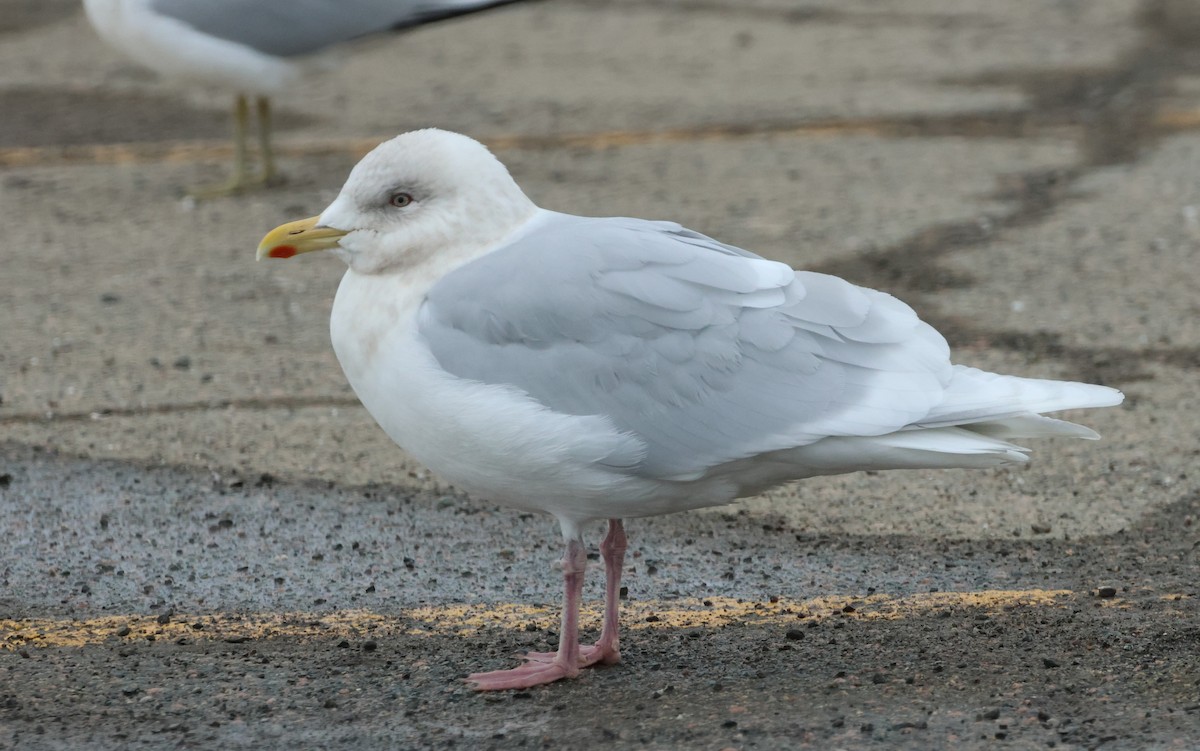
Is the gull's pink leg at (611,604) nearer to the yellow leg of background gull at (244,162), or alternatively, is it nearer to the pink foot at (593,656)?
the pink foot at (593,656)

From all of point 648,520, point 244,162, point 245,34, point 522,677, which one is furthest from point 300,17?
point 522,677

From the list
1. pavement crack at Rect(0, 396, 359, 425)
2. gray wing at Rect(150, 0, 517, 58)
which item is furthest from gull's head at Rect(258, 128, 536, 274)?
gray wing at Rect(150, 0, 517, 58)

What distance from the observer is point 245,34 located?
7.53 metres

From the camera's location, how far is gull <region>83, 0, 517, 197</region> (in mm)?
7438

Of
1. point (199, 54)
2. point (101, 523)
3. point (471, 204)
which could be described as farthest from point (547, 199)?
point (471, 204)

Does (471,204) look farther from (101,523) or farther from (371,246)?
(101,523)

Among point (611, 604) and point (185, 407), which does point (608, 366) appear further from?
point (185, 407)

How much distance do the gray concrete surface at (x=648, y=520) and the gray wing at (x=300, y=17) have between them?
21 centimetres

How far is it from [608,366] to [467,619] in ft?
2.93

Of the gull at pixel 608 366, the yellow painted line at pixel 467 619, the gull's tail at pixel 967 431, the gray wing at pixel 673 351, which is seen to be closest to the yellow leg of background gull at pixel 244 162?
the yellow painted line at pixel 467 619

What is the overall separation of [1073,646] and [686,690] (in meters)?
0.87

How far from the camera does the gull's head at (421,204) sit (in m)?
3.41

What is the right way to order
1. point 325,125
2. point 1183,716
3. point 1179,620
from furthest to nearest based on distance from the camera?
point 325,125 → point 1179,620 → point 1183,716

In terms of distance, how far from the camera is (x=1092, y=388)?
3277 millimetres
